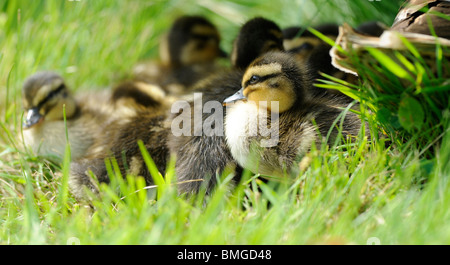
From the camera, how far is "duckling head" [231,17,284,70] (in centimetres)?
244

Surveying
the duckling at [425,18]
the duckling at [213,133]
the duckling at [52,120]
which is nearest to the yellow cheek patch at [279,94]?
the duckling at [213,133]

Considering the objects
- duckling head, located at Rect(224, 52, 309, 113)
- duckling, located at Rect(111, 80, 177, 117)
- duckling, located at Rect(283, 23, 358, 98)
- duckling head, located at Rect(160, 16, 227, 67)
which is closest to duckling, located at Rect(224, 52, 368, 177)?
duckling head, located at Rect(224, 52, 309, 113)

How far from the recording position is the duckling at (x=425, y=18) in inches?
66.8

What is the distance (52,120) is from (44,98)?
14 centimetres

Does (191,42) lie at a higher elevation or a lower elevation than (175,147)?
higher

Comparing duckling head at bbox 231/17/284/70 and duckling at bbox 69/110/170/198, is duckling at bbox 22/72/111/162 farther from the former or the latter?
duckling head at bbox 231/17/284/70

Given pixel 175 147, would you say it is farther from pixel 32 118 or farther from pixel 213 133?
pixel 32 118

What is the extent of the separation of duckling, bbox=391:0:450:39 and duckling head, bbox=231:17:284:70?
720 mm

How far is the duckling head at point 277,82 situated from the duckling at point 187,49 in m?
1.67

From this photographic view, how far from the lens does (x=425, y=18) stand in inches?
69.0

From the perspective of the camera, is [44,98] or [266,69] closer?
[266,69]

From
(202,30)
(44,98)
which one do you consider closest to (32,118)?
(44,98)
